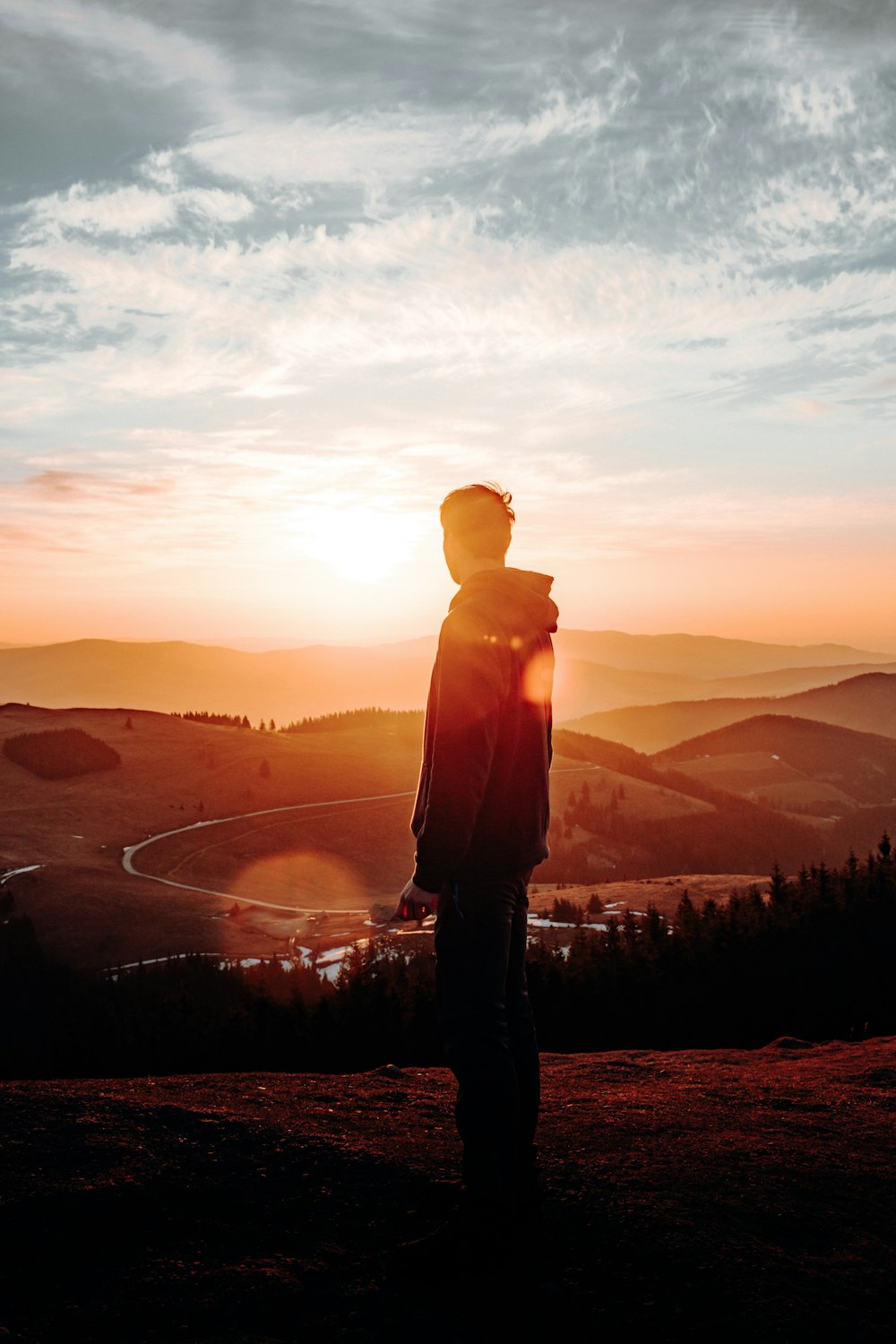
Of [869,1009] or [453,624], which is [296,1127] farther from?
[869,1009]

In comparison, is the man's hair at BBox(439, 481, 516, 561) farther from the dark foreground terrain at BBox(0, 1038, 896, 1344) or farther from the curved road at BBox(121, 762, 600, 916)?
the curved road at BBox(121, 762, 600, 916)

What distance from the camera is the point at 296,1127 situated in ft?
17.5

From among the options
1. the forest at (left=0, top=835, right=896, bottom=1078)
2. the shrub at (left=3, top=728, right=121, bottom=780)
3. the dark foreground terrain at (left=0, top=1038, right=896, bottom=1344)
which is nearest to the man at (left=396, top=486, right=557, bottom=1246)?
the dark foreground terrain at (left=0, top=1038, right=896, bottom=1344)

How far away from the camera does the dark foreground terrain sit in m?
3.38

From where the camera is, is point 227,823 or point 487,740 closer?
point 487,740

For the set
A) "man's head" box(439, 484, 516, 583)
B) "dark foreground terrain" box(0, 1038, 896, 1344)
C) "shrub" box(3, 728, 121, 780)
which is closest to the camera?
"dark foreground terrain" box(0, 1038, 896, 1344)

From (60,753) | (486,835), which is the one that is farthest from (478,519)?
(60,753)

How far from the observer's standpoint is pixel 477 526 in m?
4.48

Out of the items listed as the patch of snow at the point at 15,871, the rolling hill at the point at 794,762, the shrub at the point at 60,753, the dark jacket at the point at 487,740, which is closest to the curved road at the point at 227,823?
the patch of snow at the point at 15,871

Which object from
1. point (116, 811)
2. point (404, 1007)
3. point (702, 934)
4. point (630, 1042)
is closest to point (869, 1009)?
point (630, 1042)

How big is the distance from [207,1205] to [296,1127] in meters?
→ 1.16

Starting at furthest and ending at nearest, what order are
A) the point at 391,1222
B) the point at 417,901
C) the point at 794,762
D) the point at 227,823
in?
the point at 794,762
the point at 227,823
the point at 417,901
the point at 391,1222

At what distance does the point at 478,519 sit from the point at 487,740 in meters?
1.17

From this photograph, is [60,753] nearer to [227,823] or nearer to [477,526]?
[227,823]
